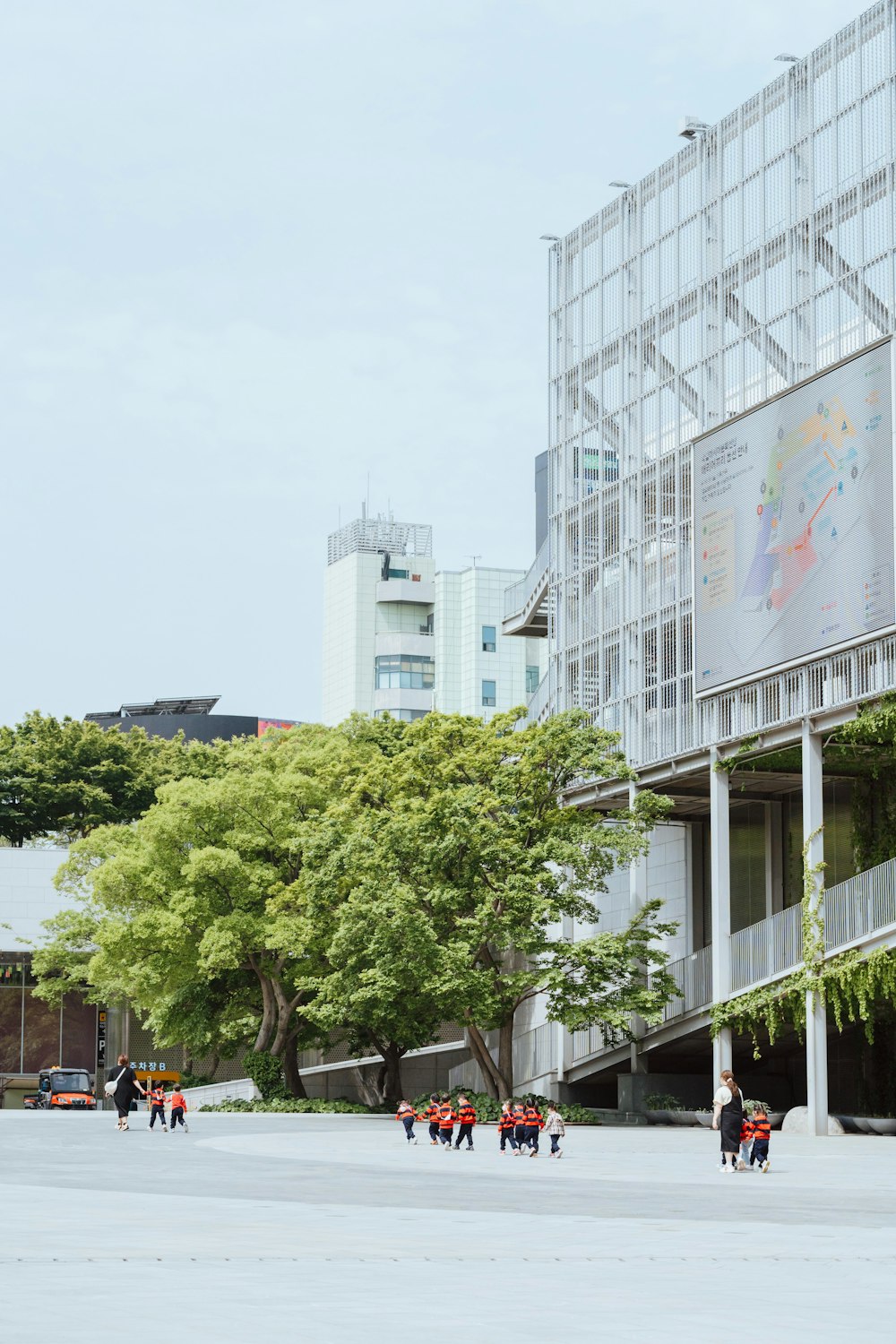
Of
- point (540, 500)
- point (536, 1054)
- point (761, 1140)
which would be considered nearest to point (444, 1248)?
point (761, 1140)

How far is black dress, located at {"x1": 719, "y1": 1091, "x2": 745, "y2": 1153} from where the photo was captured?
25266 millimetres

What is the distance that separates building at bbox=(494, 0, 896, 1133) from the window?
238 ft

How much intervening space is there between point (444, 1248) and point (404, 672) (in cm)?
11282

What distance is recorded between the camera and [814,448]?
39.2 m

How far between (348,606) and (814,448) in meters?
90.5

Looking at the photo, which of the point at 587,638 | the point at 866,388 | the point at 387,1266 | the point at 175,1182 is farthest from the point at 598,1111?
the point at 387,1266

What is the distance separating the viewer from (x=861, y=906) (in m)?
38.2

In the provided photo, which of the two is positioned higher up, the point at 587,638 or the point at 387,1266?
the point at 587,638

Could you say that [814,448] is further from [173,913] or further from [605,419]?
[173,913]

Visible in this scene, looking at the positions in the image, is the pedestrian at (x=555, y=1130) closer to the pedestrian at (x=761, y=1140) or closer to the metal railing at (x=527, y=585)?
the pedestrian at (x=761, y=1140)

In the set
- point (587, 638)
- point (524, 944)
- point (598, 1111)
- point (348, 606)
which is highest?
point (348, 606)

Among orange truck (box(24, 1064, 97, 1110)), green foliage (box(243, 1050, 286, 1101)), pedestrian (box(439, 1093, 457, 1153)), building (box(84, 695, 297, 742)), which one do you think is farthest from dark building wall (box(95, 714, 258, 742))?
pedestrian (box(439, 1093, 457, 1153))

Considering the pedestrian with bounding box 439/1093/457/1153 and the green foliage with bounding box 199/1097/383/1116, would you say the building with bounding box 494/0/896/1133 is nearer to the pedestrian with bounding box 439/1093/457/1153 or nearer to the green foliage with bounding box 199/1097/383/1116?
the green foliage with bounding box 199/1097/383/1116

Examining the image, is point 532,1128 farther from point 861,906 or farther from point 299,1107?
point 299,1107
